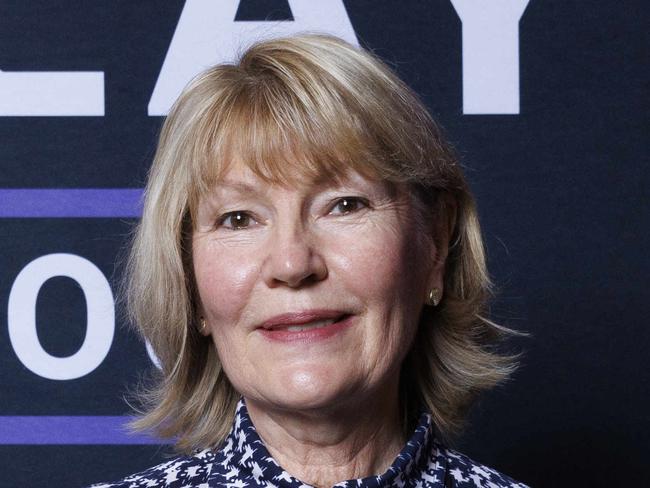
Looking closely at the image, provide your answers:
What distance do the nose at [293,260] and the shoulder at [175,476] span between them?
0.29 m

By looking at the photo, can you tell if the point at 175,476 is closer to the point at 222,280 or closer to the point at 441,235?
the point at 222,280

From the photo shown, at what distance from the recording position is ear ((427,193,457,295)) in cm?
141

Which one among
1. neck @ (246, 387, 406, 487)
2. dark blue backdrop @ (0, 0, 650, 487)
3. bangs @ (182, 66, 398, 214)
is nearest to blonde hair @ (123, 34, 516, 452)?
bangs @ (182, 66, 398, 214)

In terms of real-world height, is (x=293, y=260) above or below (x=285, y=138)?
below

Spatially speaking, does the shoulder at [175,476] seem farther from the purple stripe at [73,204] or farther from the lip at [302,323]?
the purple stripe at [73,204]

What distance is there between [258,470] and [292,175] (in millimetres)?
351

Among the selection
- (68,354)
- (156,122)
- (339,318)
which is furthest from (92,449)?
(339,318)

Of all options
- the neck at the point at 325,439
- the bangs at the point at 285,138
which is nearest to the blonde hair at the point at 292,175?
the bangs at the point at 285,138

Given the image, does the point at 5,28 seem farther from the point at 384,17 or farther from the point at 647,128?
the point at 647,128

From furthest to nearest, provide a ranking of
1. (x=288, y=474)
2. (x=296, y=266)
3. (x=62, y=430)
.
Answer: (x=62, y=430) < (x=288, y=474) < (x=296, y=266)

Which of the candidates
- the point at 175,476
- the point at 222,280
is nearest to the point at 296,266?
the point at 222,280

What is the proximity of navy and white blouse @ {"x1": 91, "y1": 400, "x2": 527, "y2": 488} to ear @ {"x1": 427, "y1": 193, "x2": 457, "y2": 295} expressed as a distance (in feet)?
0.57

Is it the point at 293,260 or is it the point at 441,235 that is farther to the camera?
the point at 441,235

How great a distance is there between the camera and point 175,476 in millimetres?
1360
